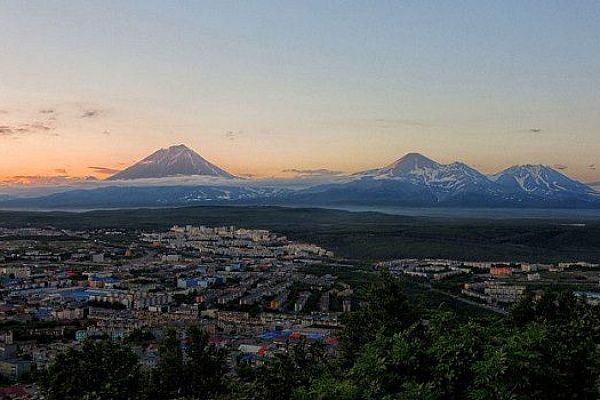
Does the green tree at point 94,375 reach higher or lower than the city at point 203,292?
higher

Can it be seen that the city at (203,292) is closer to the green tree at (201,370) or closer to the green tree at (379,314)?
the green tree at (201,370)

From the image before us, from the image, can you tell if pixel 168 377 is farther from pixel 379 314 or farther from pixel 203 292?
pixel 203 292

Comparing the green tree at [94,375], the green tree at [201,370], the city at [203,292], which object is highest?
the green tree at [94,375]

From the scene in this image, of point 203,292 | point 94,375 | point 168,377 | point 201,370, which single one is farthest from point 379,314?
point 203,292

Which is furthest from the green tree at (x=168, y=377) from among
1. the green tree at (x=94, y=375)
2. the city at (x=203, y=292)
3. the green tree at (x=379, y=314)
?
the green tree at (x=379, y=314)

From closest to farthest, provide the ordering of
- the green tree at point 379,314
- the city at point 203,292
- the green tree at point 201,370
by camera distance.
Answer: the green tree at point 201,370
the green tree at point 379,314
the city at point 203,292

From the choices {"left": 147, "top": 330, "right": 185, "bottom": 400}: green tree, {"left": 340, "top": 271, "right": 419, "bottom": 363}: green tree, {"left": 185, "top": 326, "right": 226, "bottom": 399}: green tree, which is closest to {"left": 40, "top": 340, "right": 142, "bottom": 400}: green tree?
{"left": 147, "top": 330, "right": 185, "bottom": 400}: green tree

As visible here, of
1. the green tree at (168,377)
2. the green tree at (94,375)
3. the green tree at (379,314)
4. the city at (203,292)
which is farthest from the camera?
the city at (203,292)

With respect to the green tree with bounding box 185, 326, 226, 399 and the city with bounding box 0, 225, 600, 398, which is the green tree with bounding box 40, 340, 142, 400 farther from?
the city with bounding box 0, 225, 600, 398

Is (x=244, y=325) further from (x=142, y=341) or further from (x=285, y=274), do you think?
(x=285, y=274)

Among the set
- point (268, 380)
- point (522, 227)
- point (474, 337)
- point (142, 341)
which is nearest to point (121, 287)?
point (142, 341)

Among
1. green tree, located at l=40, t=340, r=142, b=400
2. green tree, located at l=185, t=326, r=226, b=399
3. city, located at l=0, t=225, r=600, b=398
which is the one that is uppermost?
green tree, located at l=40, t=340, r=142, b=400

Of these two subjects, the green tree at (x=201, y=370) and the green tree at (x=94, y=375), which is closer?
the green tree at (x=94, y=375)
